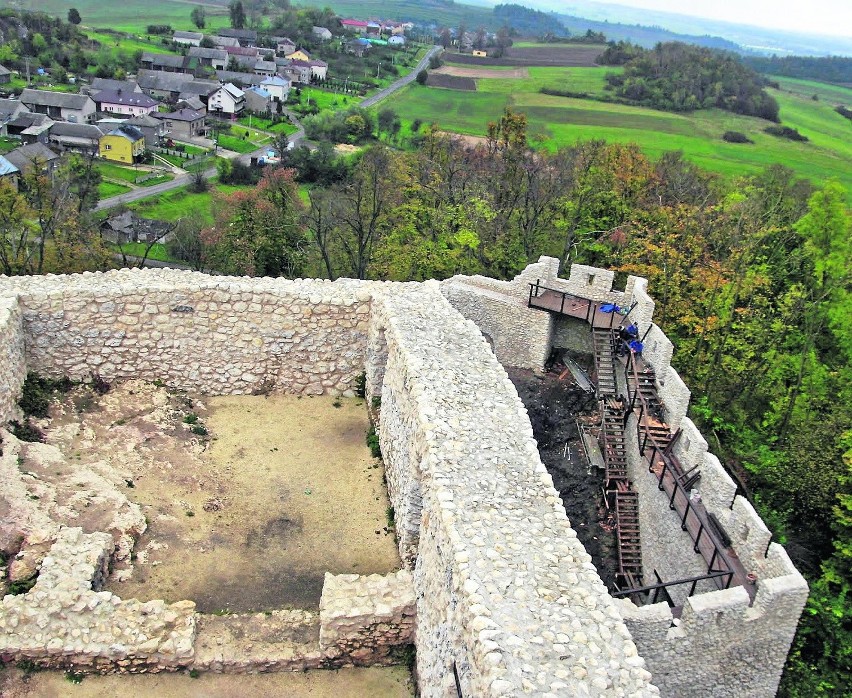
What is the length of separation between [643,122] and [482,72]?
148 feet

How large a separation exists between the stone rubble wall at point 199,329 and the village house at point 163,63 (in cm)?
11082

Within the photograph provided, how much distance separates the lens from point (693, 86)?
82.6 metres

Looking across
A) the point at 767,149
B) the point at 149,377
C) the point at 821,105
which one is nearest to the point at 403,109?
the point at 767,149

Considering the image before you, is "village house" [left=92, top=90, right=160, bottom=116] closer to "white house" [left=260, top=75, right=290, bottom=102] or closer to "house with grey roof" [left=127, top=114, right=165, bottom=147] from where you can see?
"house with grey roof" [left=127, top=114, right=165, bottom=147]

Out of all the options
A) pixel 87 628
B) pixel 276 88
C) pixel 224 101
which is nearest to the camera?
pixel 87 628

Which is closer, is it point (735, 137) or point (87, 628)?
point (87, 628)

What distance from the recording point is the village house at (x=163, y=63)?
382ft

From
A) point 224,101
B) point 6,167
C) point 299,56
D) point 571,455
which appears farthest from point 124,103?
point 571,455

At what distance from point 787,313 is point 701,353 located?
264cm

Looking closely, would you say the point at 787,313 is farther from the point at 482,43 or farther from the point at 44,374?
the point at 482,43

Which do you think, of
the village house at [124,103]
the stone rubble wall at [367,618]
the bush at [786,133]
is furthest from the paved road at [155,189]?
the stone rubble wall at [367,618]

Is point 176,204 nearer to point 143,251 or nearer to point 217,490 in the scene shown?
point 143,251

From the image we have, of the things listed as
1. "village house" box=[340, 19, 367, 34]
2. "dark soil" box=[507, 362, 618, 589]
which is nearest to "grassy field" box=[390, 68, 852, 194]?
"dark soil" box=[507, 362, 618, 589]

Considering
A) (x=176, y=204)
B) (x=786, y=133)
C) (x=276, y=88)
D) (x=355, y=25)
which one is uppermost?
(x=355, y=25)
